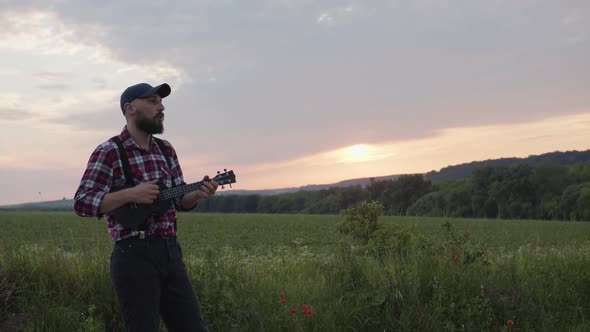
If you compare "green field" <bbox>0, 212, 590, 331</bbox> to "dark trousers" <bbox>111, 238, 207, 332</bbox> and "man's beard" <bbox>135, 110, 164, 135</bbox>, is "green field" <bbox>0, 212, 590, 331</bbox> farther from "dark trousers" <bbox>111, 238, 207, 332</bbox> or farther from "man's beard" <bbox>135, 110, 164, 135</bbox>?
"man's beard" <bbox>135, 110, 164, 135</bbox>

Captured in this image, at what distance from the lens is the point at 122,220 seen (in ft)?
10.8

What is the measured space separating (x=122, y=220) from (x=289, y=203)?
112 m

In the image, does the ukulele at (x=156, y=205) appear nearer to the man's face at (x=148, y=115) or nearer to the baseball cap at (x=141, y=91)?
the man's face at (x=148, y=115)

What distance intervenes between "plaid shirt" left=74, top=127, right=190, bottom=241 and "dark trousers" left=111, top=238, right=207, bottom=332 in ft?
0.32

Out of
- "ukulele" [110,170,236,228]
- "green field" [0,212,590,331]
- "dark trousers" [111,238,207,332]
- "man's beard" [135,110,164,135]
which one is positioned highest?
"man's beard" [135,110,164,135]

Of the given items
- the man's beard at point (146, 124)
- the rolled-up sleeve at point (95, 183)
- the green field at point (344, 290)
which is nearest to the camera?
the rolled-up sleeve at point (95, 183)

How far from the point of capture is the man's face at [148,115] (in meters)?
3.51

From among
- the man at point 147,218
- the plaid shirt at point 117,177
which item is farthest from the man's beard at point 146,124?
the plaid shirt at point 117,177

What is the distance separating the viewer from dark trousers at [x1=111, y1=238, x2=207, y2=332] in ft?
10.8

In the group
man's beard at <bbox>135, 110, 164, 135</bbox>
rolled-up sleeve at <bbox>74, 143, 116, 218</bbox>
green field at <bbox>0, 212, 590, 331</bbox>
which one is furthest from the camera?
green field at <bbox>0, 212, 590, 331</bbox>

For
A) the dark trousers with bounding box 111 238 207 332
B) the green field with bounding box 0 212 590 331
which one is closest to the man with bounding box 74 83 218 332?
the dark trousers with bounding box 111 238 207 332

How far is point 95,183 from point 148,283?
724mm

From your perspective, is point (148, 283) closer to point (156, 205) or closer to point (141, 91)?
point (156, 205)

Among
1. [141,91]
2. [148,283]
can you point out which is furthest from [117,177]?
[148,283]
